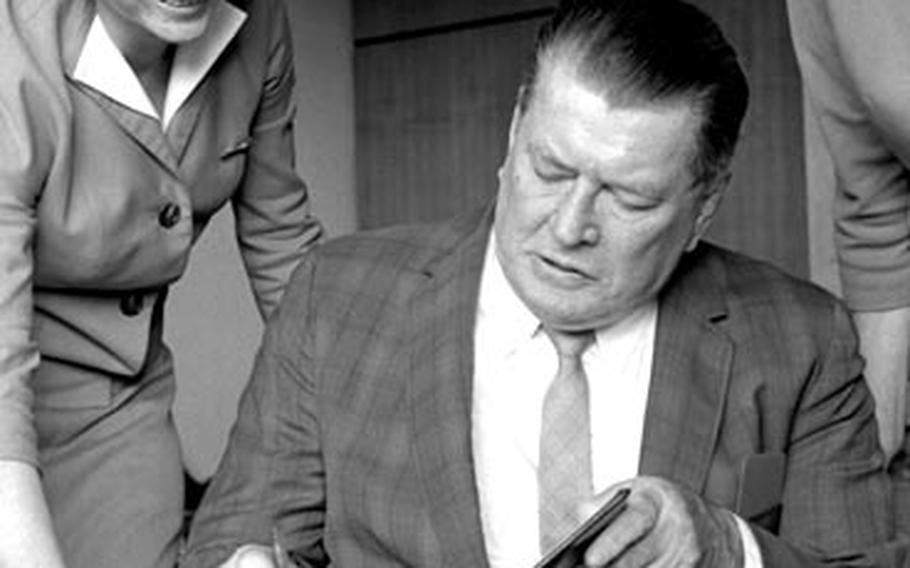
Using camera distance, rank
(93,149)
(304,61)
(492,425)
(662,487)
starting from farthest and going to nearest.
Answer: (304,61) < (93,149) < (492,425) < (662,487)

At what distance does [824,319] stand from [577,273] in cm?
30

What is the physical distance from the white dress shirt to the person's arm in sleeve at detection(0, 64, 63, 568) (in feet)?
1.44

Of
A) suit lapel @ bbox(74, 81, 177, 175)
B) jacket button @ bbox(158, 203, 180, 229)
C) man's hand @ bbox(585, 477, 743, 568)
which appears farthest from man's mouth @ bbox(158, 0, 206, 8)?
man's hand @ bbox(585, 477, 743, 568)

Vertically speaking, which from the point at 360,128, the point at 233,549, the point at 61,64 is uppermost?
the point at 61,64

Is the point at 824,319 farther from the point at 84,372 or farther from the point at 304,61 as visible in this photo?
the point at 304,61

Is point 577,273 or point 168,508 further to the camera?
point 168,508

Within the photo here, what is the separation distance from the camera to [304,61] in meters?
5.59

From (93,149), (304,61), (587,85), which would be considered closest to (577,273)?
(587,85)

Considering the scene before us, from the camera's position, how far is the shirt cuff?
64.5 inches

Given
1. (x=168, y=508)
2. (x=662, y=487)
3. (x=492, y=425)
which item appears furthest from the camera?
(x=168, y=508)

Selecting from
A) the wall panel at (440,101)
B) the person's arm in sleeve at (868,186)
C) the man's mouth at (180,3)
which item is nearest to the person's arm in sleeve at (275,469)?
the man's mouth at (180,3)

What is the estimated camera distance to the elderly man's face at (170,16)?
6.09 ft

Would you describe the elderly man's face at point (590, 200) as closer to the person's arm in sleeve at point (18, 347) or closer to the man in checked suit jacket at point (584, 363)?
→ the man in checked suit jacket at point (584, 363)

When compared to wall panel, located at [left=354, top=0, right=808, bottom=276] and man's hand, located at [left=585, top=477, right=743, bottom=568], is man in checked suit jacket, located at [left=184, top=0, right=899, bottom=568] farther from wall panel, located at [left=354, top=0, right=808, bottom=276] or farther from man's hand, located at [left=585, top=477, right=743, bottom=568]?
wall panel, located at [left=354, top=0, right=808, bottom=276]
